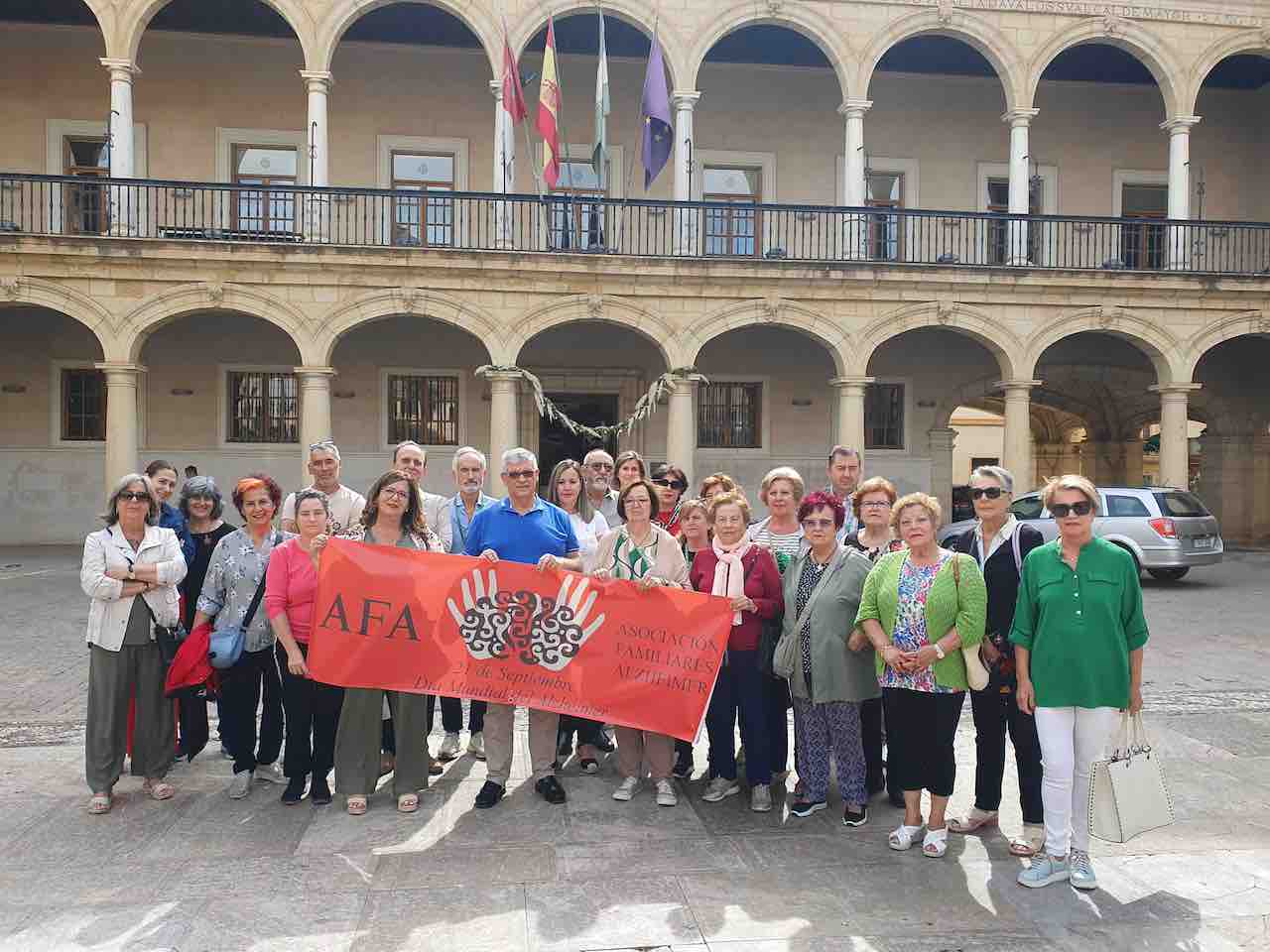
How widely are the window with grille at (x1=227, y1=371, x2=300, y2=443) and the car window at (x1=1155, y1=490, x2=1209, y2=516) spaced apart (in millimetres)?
15558

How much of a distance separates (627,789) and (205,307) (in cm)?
1264

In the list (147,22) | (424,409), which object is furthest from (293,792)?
(147,22)

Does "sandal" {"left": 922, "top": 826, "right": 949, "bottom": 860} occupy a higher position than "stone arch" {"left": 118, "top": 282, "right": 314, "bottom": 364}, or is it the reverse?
"stone arch" {"left": 118, "top": 282, "right": 314, "bottom": 364}

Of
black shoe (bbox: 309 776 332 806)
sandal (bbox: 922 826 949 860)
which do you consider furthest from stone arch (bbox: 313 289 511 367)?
sandal (bbox: 922 826 949 860)

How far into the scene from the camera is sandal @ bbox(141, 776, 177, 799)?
4801 millimetres

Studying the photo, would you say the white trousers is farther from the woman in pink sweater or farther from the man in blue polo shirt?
the woman in pink sweater

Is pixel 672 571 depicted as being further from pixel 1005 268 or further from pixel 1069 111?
pixel 1069 111

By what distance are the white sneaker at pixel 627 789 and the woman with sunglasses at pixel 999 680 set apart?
1689mm

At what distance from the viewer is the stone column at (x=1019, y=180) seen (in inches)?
622

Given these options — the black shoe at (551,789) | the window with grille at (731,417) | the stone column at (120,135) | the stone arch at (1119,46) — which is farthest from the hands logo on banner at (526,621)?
the stone arch at (1119,46)

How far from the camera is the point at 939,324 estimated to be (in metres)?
15.5

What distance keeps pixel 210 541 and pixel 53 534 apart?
14.4 meters

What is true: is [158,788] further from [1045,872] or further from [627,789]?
[1045,872]

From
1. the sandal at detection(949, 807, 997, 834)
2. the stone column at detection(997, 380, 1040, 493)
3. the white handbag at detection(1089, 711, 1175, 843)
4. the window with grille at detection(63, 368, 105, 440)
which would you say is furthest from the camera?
the window with grille at detection(63, 368, 105, 440)
